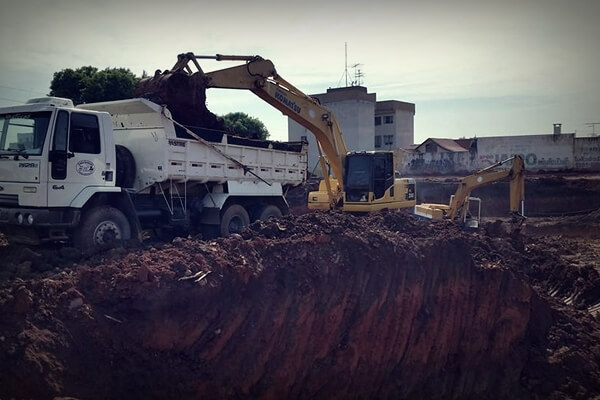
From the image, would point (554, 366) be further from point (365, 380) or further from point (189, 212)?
point (189, 212)

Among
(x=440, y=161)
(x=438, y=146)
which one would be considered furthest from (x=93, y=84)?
(x=438, y=146)

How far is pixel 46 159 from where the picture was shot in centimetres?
817

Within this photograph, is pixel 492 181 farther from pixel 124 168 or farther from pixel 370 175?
pixel 124 168

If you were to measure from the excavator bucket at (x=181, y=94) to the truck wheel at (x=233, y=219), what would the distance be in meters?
1.86

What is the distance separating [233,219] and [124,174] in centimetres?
262

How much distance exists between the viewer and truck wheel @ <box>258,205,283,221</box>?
41.1ft

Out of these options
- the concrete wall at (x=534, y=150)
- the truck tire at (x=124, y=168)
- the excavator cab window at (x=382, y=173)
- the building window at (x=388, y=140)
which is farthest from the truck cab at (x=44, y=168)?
the building window at (x=388, y=140)

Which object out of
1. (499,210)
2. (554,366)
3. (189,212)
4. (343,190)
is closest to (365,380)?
(554,366)

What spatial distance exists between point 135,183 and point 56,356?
564cm

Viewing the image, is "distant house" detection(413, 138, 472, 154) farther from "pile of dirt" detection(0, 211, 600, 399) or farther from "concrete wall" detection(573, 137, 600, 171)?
"pile of dirt" detection(0, 211, 600, 399)

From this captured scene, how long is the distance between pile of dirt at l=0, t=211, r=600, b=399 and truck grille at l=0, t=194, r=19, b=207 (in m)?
1.49

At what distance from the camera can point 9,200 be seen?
8312 mm

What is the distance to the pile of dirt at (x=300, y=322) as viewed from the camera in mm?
5363

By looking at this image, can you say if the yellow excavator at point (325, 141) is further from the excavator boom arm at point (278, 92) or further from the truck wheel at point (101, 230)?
the truck wheel at point (101, 230)
